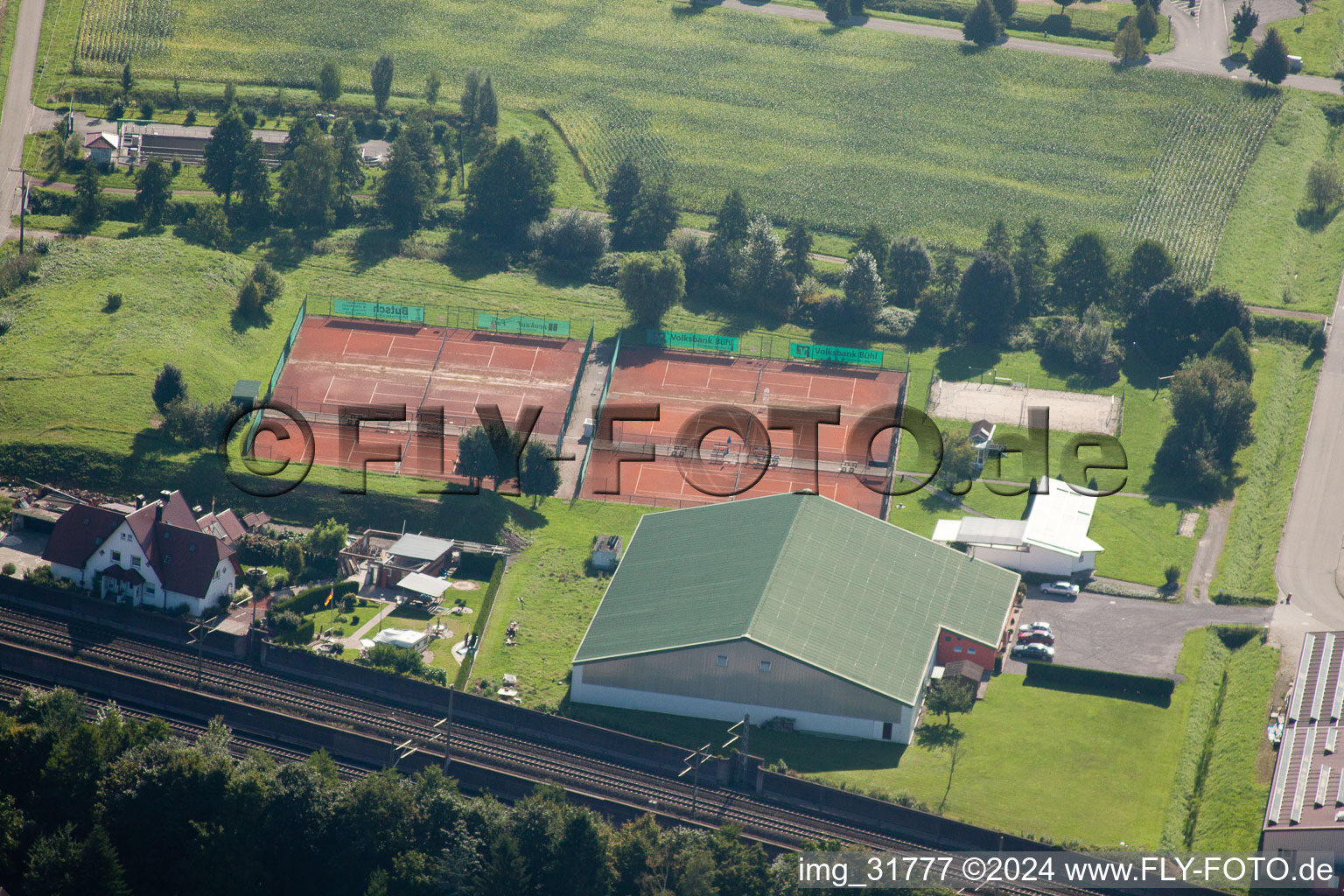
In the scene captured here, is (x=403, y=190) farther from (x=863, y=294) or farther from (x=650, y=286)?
(x=863, y=294)

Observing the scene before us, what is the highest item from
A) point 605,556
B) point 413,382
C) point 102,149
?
point 102,149

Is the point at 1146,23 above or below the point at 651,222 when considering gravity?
above

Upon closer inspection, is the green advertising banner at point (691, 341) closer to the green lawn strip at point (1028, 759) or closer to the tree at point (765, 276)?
the tree at point (765, 276)

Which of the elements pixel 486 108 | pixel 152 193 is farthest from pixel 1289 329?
pixel 152 193

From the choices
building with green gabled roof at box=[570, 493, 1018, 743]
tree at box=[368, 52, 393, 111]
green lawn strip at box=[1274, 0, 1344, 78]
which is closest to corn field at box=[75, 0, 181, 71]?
tree at box=[368, 52, 393, 111]

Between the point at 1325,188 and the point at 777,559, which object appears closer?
the point at 777,559

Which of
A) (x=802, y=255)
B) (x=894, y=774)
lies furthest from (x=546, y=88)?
(x=894, y=774)

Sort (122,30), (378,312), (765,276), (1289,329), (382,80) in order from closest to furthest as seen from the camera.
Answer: (378,312), (1289,329), (765,276), (382,80), (122,30)

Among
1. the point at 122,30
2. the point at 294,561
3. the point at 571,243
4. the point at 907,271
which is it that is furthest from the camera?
the point at 122,30
